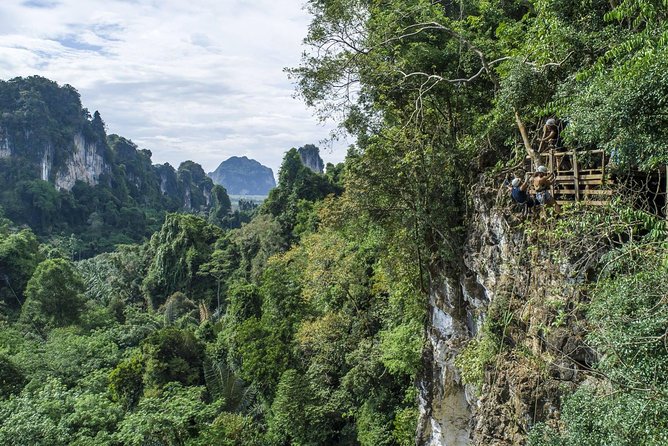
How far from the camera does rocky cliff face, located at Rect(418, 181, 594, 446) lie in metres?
5.97

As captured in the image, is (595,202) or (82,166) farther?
(82,166)

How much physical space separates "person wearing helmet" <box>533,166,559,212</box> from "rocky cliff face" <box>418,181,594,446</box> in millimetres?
327

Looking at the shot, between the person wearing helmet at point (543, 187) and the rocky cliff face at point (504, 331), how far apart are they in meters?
0.33

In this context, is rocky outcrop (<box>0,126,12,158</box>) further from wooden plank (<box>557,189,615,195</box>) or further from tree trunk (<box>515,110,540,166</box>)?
wooden plank (<box>557,189,615,195</box>)

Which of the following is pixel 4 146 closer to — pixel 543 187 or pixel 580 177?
pixel 543 187

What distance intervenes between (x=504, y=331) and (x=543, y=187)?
2420mm

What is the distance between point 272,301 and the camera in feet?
58.8

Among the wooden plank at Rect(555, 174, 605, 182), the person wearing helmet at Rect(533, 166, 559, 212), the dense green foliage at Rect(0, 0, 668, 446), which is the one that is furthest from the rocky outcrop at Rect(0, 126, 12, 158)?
the wooden plank at Rect(555, 174, 605, 182)

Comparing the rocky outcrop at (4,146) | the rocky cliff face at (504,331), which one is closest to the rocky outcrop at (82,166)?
the rocky outcrop at (4,146)

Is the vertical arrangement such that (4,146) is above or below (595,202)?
above

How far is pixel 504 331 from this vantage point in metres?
7.04

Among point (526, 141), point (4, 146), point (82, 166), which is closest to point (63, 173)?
point (82, 166)

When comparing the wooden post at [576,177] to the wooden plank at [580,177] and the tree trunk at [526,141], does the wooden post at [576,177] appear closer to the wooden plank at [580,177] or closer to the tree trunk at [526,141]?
the wooden plank at [580,177]

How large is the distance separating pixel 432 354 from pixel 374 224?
145 inches
